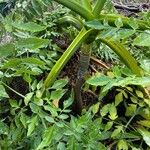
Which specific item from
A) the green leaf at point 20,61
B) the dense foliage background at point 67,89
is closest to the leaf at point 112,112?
the dense foliage background at point 67,89

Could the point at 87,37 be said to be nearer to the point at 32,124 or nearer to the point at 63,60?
the point at 63,60

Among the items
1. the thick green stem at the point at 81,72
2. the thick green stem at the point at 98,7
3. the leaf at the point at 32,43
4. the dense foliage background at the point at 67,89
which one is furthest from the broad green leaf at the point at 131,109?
the leaf at the point at 32,43

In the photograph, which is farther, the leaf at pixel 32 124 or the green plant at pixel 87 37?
the green plant at pixel 87 37

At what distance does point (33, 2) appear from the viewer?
3.01 ft

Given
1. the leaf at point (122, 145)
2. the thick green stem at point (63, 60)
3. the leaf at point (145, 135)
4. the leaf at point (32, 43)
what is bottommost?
the leaf at point (145, 135)

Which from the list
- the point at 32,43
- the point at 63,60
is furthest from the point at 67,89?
the point at 32,43

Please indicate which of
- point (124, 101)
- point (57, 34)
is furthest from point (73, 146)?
point (57, 34)

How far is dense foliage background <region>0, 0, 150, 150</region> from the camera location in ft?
2.37

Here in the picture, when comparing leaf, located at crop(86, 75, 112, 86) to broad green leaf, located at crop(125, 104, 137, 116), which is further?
broad green leaf, located at crop(125, 104, 137, 116)

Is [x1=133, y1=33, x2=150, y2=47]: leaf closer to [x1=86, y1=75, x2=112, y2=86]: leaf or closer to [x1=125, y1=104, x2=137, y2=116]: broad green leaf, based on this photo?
[x1=86, y1=75, x2=112, y2=86]: leaf

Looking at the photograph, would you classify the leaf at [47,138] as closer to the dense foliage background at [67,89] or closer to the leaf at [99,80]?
the dense foliage background at [67,89]

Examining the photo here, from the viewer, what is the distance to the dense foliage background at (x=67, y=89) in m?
0.72

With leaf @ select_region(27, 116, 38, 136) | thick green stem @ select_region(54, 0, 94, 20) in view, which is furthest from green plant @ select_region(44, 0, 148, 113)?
leaf @ select_region(27, 116, 38, 136)

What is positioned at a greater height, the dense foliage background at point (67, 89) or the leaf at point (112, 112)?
the dense foliage background at point (67, 89)
